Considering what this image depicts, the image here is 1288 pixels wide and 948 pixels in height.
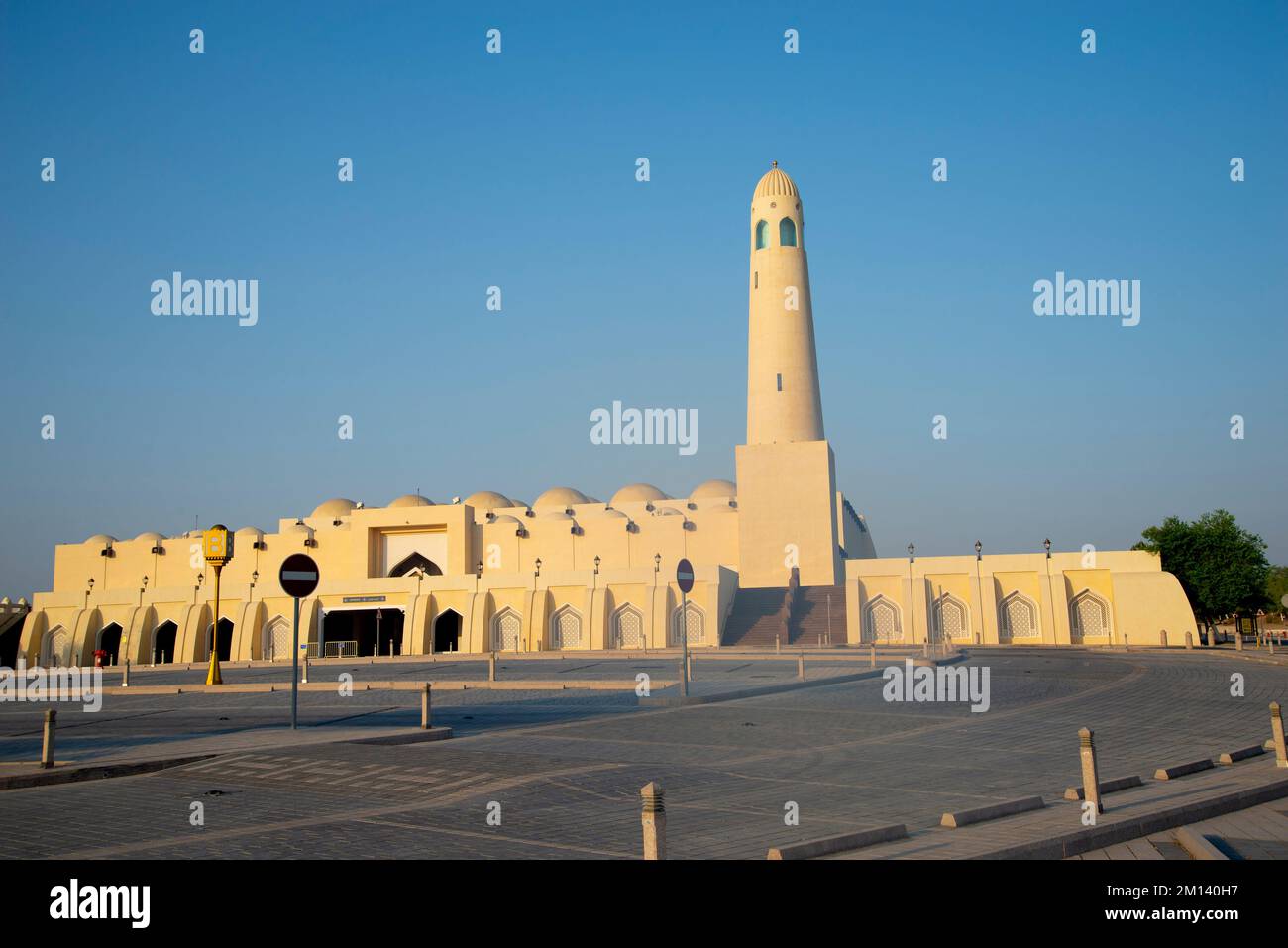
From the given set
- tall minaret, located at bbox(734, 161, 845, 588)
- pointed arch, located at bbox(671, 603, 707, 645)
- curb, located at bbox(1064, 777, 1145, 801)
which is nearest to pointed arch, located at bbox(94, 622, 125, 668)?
pointed arch, located at bbox(671, 603, 707, 645)

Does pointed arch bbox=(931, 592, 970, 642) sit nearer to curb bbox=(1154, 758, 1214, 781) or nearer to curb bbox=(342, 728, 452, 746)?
curb bbox=(342, 728, 452, 746)

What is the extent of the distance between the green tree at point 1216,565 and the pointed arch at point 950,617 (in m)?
15.4

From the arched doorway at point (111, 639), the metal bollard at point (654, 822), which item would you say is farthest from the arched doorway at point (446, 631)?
the metal bollard at point (654, 822)

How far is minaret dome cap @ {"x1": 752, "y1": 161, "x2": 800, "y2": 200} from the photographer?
54.8 m

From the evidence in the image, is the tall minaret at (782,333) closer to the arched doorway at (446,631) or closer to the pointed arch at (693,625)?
the pointed arch at (693,625)

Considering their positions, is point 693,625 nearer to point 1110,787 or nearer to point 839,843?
point 1110,787

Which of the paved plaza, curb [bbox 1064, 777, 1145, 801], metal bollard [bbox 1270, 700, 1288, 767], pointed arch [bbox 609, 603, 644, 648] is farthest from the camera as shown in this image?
pointed arch [bbox 609, 603, 644, 648]

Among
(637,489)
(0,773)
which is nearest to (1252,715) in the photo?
(0,773)

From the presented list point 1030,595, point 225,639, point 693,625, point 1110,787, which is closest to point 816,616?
point 693,625

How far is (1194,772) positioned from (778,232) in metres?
47.0

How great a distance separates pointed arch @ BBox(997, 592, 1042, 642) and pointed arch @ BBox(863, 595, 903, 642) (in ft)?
13.3

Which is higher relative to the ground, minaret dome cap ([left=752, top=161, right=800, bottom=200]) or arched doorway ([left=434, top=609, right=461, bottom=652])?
minaret dome cap ([left=752, top=161, right=800, bottom=200])

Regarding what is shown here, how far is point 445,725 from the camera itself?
1528 cm

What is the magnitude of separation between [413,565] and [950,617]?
31281mm
